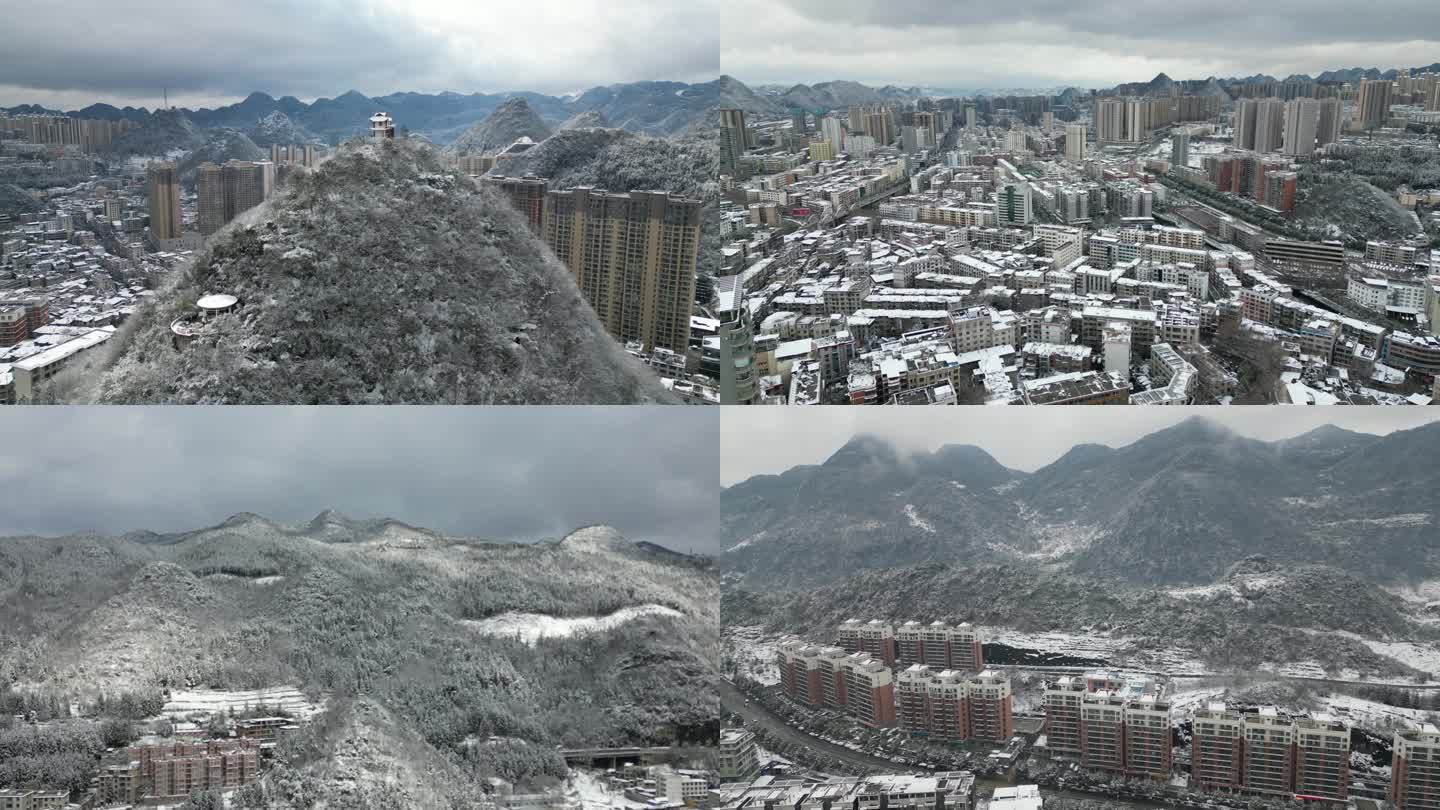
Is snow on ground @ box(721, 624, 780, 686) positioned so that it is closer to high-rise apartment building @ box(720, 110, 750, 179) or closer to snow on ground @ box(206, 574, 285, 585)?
snow on ground @ box(206, 574, 285, 585)

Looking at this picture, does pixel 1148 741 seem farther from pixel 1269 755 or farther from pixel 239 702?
pixel 239 702

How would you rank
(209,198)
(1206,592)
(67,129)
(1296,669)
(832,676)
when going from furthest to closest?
1. (67,129)
2. (209,198)
3. (1206,592)
4. (832,676)
5. (1296,669)

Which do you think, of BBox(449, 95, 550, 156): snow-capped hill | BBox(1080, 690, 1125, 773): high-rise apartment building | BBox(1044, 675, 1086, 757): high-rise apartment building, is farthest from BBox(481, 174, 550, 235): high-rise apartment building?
BBox(1080, 690, 1125, 773): high-rise apartment building

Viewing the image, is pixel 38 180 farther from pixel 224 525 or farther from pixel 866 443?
pixel 866 443

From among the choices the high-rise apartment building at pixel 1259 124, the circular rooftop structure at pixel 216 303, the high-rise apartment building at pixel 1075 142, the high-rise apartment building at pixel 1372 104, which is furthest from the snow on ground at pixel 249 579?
the high-rise apartment building at pixel 1372 104

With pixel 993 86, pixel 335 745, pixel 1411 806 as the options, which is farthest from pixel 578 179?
pixel 1411 806

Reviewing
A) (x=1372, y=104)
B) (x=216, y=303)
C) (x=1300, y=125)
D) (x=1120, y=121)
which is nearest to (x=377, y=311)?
(x=216, y=303)

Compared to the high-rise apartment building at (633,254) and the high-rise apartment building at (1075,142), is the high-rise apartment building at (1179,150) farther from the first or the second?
the high-rise apartment building at (633,254)
